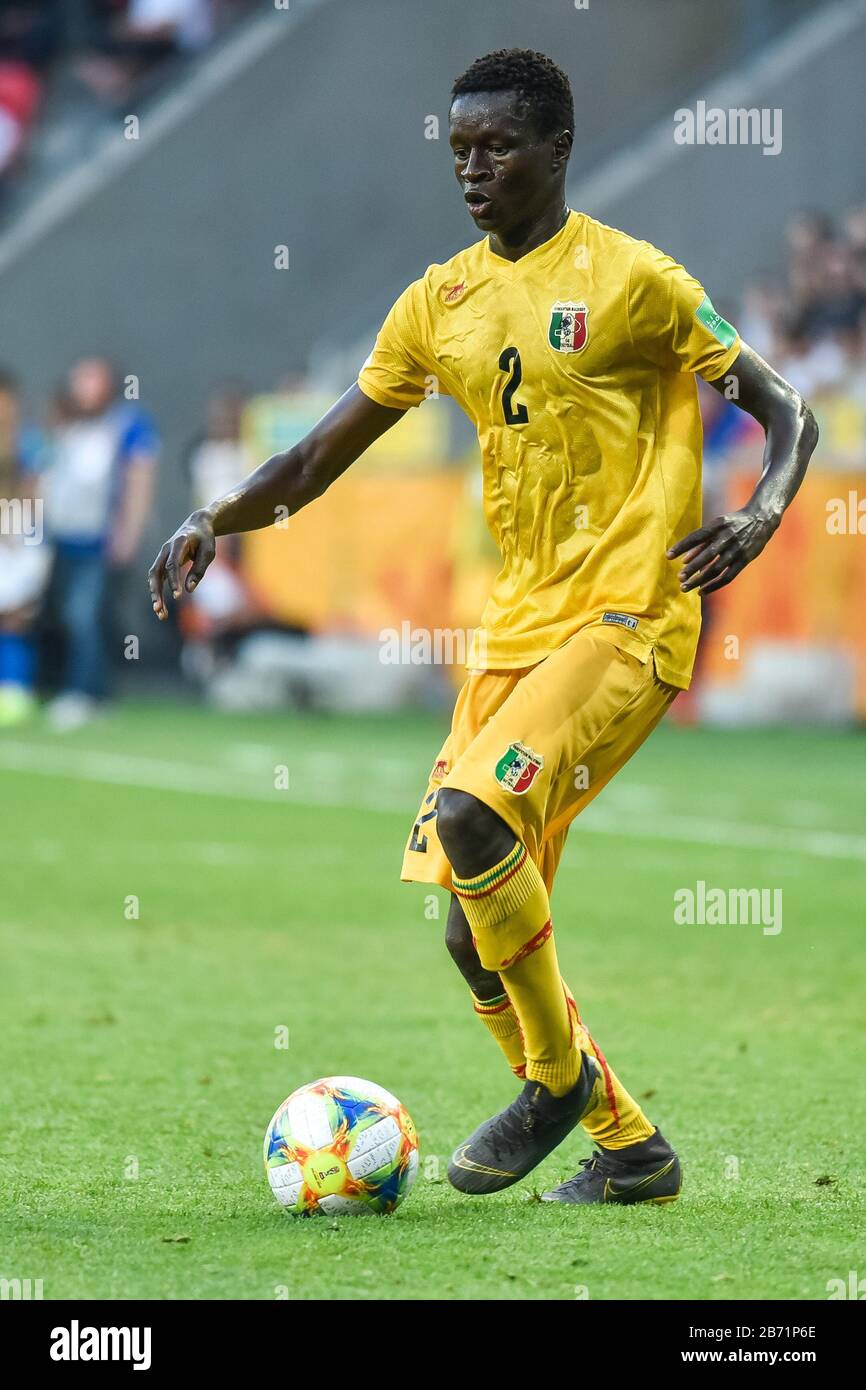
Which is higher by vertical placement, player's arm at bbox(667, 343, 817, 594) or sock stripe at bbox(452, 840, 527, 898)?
player's arm at bbox(667, 343, 817, 594)

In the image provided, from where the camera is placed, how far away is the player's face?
490cm

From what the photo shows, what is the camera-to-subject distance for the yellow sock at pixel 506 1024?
523 centimetres

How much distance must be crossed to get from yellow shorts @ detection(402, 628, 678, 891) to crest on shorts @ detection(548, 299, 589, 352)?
641 millimetres

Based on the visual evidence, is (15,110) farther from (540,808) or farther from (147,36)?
(540,808)

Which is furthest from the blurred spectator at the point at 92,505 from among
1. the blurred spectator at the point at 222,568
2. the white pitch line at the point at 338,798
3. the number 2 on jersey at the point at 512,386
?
the number 2 on jersey at the point at 512,386

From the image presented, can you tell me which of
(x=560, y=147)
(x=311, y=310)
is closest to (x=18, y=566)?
(x=311, y=310)

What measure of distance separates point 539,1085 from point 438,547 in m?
13.0

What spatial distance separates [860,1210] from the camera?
494 cm

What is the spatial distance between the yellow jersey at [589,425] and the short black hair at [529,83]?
0.25 m

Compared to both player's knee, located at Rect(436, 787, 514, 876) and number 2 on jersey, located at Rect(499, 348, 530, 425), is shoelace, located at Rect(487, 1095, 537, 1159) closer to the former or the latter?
player's knee, located at Rect(436, 787, 514, 876)

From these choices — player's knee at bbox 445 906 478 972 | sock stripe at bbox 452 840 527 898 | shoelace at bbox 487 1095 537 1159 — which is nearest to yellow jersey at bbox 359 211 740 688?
sock stripe at bbox 452 840 527 898

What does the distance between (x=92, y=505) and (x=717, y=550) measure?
44.6ft

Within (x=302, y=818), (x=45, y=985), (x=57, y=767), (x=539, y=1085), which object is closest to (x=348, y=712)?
(x=57, y=767)
